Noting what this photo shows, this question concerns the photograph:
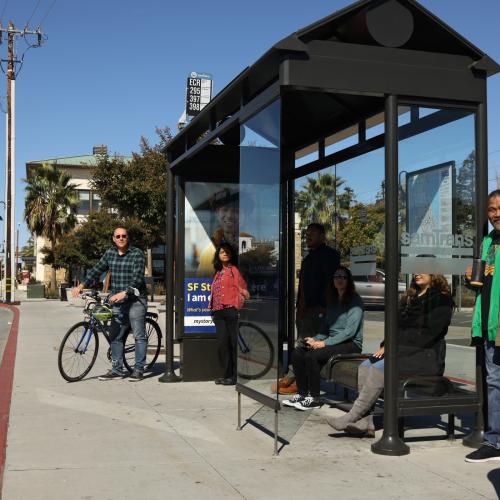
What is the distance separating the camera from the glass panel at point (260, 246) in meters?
5.44

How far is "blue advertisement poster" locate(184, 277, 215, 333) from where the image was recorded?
8.41 metres

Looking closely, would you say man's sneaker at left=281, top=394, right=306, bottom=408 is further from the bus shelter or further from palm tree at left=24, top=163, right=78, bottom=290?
palm tree at left=24, top=163, right=78, bottom=290

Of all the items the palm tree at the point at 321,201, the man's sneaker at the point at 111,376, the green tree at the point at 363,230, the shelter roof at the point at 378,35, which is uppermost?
the shelter roof at the point at 378,35

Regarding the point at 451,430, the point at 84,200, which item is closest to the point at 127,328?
the point at 451,430

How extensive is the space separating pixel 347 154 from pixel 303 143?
98cm

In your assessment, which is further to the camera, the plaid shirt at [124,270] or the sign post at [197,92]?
the sign post at [197,92]

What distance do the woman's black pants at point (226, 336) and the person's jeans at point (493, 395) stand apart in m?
3.65

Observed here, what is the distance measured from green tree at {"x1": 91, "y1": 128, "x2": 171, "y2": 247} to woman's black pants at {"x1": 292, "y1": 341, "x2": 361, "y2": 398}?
25490 millimetres

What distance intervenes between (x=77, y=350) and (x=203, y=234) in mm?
2212

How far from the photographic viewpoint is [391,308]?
16.7ft

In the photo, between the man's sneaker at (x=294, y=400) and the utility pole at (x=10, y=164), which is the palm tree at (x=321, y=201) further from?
the utility pole at (x=10, y=164)

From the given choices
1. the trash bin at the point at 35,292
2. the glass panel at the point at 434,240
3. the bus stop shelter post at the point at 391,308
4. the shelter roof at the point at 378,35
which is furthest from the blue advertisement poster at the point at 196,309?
the trash bin at the point at 35,292

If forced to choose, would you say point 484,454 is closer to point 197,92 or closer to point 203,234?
point 203,234

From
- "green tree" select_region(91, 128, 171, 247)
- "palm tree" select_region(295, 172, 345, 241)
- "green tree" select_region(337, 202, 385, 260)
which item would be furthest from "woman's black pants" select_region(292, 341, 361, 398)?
"green tree" select_region(91, 128, 171, 247)
